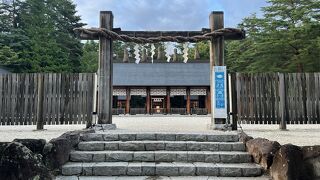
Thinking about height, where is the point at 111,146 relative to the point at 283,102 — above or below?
below

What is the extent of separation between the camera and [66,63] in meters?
28.3

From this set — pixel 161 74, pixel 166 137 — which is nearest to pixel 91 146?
pixel 166 137

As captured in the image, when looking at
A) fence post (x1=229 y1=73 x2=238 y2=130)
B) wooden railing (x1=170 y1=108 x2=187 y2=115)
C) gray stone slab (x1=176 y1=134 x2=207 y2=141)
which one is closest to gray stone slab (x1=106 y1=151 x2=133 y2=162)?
gray stone slab (x1=176 y1=134 x2=207 y2=141)

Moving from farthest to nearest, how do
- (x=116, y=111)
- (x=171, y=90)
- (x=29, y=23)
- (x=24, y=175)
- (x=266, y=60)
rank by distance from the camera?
(x=29, y=23)
(x=171, y=90)
(x=116, y=111)
(x=266, y=60)
(x=24, y=175)

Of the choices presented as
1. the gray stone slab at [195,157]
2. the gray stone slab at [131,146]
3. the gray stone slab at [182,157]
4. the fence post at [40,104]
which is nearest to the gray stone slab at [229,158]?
the gray stone slab at [195,157]

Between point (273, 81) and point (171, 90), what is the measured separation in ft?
61.0

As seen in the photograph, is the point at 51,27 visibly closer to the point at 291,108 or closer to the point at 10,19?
the point at 10,19

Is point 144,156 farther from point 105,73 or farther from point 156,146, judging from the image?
point 105,73

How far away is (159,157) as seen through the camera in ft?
14.6

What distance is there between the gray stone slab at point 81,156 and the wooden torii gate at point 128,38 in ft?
8.80

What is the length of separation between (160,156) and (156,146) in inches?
13.6

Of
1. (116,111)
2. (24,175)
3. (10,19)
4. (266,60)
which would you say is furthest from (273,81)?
(10,19)

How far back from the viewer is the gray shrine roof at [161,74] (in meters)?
26.3

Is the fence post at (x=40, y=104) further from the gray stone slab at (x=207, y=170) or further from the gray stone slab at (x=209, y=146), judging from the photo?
the gray stone slab at (x=207, y=170)
